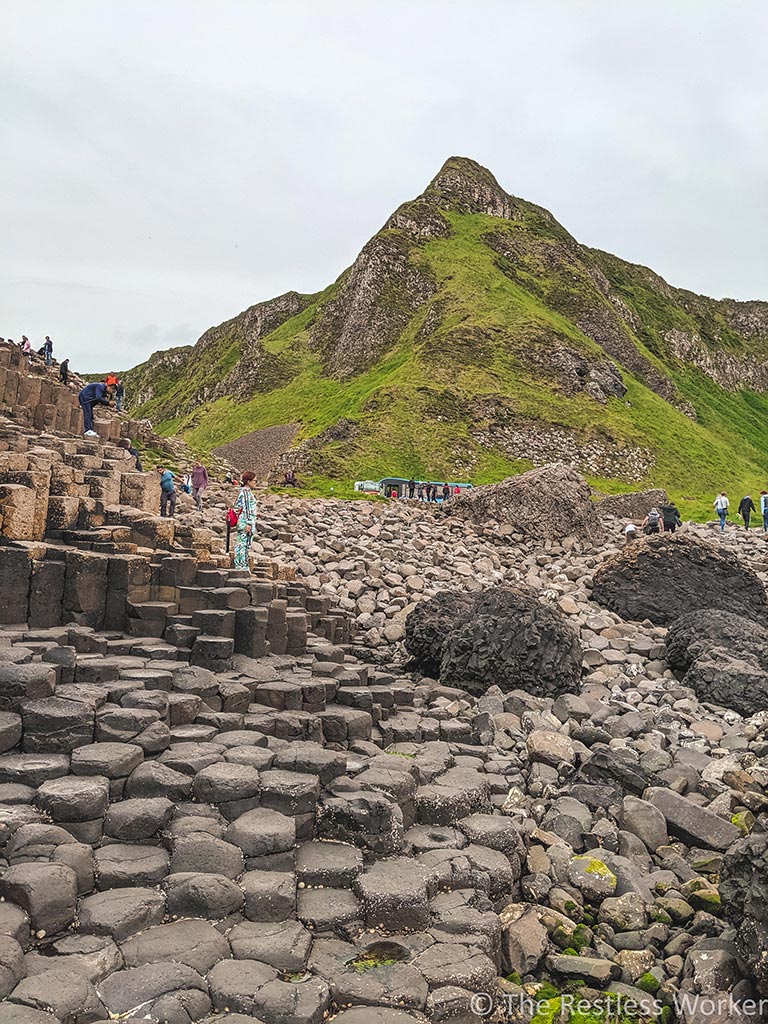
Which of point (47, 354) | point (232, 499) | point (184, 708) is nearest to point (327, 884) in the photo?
point (184, 708)

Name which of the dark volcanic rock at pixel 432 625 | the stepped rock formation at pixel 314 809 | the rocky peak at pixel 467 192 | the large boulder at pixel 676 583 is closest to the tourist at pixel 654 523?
the large boulder at pixel 676 583

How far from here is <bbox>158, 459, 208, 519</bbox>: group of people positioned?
19.1 meters

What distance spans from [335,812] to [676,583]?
12.8 m

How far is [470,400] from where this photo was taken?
5062 centimetres

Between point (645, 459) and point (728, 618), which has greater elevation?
point (645, 459)

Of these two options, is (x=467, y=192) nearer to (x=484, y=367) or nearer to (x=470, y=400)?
(x=484, y=367)

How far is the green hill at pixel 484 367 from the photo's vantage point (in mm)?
47250

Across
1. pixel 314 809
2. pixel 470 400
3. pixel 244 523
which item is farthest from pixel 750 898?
pixel 470 400

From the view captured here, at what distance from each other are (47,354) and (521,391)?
101ft

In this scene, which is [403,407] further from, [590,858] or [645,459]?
[590,858]

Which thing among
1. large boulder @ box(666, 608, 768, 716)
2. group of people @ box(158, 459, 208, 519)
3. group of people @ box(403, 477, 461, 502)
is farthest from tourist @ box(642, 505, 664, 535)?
group of people @ box(158, 459, 208, 519)

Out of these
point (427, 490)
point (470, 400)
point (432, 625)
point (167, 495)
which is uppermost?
point (470, 400)

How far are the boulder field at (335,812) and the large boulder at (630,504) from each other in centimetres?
1815

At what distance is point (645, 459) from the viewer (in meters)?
48.3
